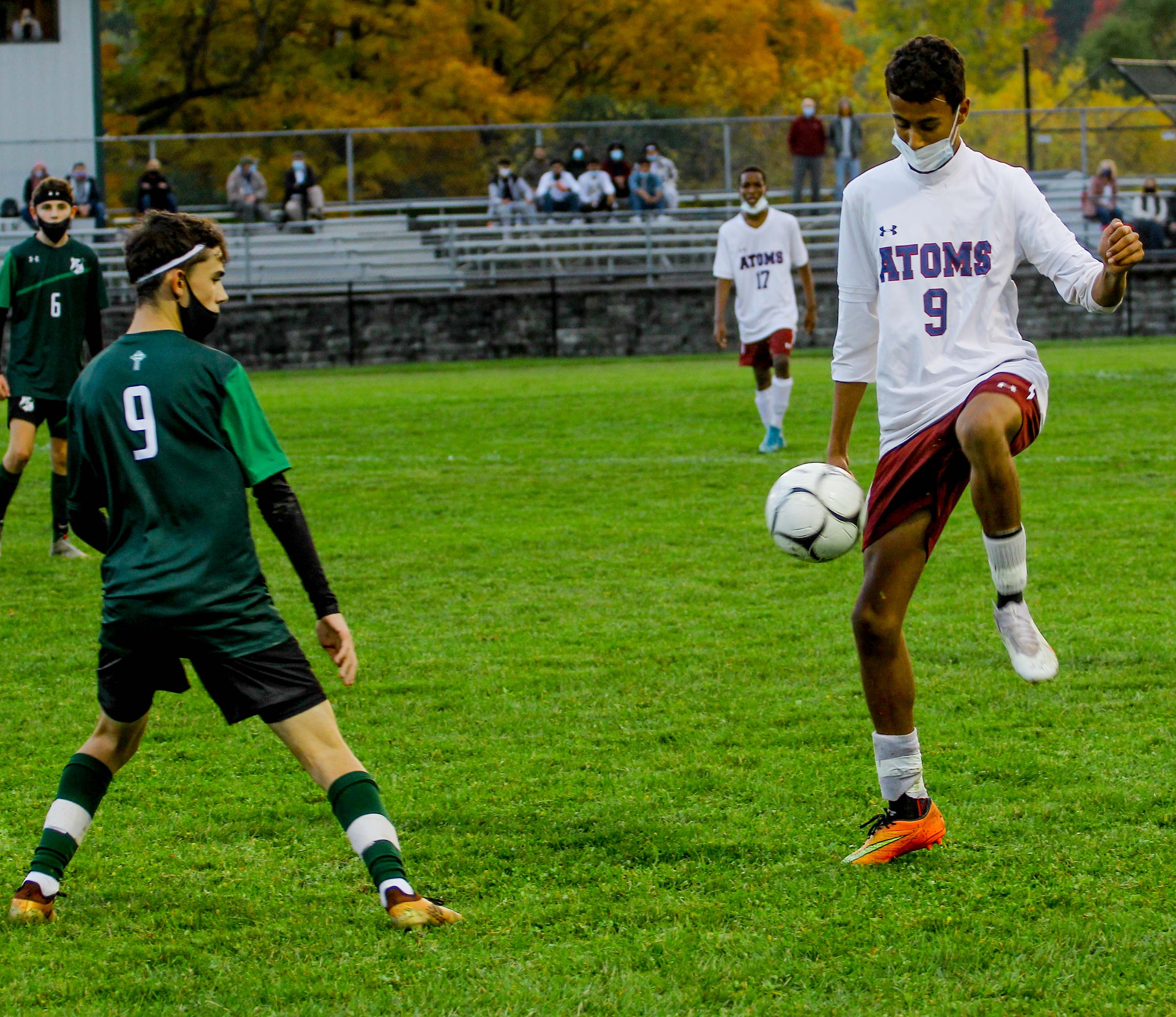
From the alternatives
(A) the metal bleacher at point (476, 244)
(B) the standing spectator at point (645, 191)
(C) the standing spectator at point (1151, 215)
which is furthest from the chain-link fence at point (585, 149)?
(C) the standing spectator at point (1151, 215)

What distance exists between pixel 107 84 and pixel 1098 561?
34.3m

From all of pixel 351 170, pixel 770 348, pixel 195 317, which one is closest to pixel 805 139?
pixel 351 170

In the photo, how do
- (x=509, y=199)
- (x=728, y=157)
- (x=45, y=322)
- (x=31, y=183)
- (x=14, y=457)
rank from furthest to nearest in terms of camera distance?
1. (x=728, y=157)
2. (x=509, y=199)
3. (x=31, y=183)
4. (x=14, y=457)
5. (x=45, y=322)

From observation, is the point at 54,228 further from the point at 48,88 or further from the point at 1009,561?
the point at 48,88

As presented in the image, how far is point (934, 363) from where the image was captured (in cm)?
Result: 437

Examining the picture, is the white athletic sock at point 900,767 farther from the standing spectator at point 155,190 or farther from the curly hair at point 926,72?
the standing spectator at point 155,190

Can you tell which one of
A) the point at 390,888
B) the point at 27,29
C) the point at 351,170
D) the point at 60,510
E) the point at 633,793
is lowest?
the point at 633,793

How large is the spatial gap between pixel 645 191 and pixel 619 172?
2.15 ft

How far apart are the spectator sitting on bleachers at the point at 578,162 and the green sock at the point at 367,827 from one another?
2538 cm

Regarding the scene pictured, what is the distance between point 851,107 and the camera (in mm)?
27625

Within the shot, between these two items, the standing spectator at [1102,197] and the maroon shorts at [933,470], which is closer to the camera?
the maroon shorts at [933,470]

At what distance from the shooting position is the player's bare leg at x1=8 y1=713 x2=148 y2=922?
4.08 m

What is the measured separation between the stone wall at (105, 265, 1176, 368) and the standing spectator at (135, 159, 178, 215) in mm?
2062

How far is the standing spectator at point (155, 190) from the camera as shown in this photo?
85.8ft
